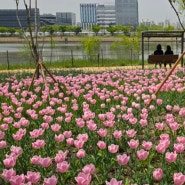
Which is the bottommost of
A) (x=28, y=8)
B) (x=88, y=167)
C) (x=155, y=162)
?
(x=155, y=162)

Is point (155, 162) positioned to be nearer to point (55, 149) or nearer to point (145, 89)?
point (55, 149)

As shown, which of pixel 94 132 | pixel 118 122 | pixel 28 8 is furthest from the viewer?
pixel 28 8

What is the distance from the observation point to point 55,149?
15.8 feet

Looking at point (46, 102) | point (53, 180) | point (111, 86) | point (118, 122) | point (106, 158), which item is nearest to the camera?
point (53, 180)

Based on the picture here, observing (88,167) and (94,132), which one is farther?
(94,132)

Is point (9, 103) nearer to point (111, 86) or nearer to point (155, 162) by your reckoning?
point (111, 86)

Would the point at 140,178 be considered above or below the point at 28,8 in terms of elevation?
below

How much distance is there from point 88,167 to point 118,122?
283 cm

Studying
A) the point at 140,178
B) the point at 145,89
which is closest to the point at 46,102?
the point at 145,89

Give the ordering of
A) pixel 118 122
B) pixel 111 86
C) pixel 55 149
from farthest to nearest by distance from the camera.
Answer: pixel 111 86
pixel 118 122
pixel 55 149

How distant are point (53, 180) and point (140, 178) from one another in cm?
116

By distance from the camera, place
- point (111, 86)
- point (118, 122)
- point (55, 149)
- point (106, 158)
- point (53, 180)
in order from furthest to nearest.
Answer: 1. point (111, 86)
2. point (118, 122)
3. point (55, 149)
4. point (106, 158)
5. point (53, 180)

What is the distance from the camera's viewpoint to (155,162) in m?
4.37

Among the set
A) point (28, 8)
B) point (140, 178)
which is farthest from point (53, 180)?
point (28, 8)
